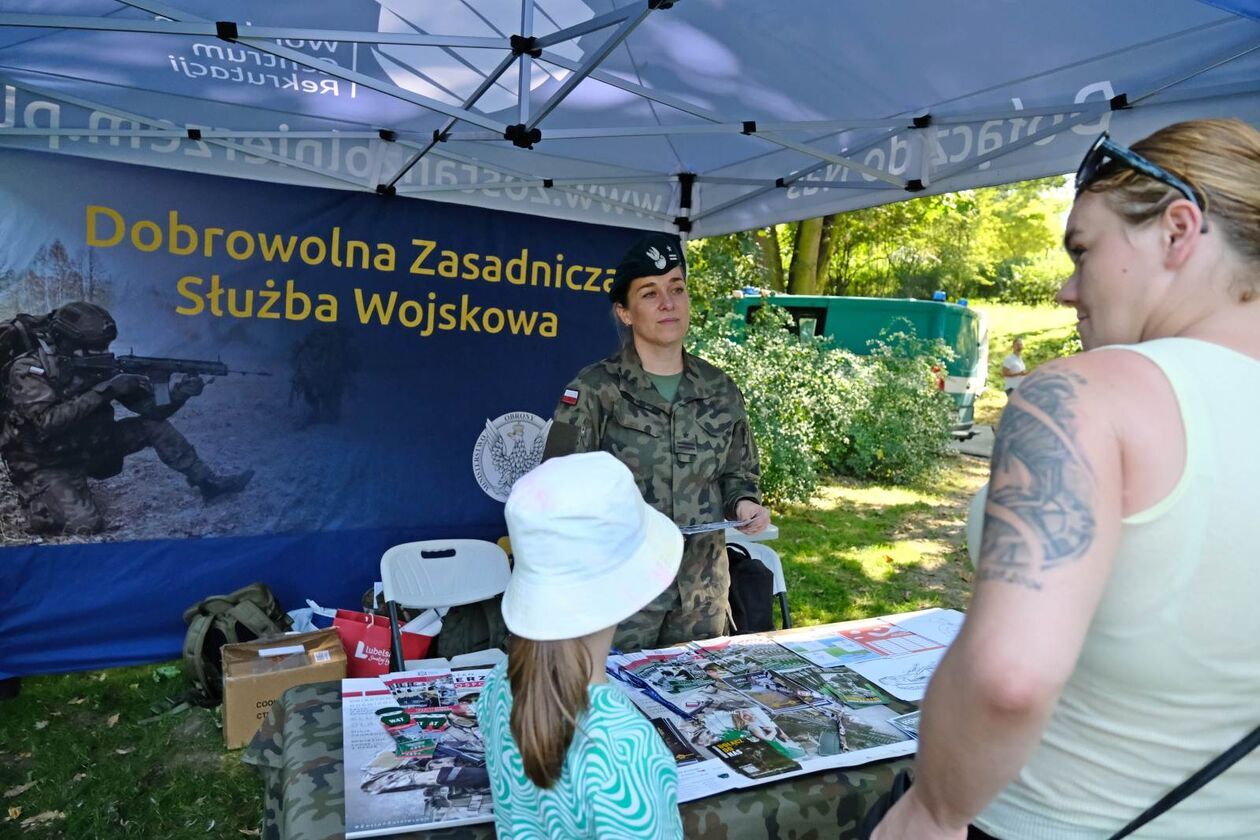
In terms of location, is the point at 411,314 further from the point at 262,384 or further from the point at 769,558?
the point at 769,558

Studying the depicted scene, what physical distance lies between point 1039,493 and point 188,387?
4.18 m

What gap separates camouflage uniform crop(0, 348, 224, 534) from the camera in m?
3.89

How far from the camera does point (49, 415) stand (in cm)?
393

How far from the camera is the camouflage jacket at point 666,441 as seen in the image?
2.68 m

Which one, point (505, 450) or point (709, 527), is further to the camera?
point (505, 450)

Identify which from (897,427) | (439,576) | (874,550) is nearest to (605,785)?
(439,576)

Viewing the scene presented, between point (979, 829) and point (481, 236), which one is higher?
point (481, 236)

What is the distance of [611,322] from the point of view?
16.3 feet

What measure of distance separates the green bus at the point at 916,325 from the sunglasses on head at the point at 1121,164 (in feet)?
30.0

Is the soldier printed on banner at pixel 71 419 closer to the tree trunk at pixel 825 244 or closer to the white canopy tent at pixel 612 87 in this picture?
the white canopy tent at pixel 612 87

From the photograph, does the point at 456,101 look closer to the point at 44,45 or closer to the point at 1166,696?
the point at 44,45

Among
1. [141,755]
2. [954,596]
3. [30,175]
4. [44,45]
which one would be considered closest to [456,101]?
[44,45]

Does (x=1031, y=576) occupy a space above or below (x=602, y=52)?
below

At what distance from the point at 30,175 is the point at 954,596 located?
219 inches
